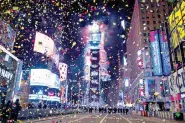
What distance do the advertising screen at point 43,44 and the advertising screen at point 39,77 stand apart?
7340 mm

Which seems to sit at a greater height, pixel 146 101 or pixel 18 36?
pixel 18 36

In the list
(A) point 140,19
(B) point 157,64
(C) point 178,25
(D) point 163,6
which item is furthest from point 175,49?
(D) point 163,6

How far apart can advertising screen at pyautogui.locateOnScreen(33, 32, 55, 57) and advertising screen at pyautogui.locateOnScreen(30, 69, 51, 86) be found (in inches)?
289

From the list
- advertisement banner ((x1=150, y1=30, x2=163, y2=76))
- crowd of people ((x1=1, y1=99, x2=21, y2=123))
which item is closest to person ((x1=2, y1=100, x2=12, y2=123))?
crowd of people ((x1=1, y1=99, x2=21, y2=123))

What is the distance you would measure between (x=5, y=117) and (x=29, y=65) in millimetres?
69863

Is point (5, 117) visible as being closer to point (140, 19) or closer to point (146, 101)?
point (146, 101)

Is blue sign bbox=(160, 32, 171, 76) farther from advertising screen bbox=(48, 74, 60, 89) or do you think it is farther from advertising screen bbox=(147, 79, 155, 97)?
advertising screen bbox=(48, 74, 60, 89)

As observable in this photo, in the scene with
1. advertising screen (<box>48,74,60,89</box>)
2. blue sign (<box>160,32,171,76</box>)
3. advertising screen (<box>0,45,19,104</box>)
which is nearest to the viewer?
advertising screen (<box>0,45,19,104</box>)

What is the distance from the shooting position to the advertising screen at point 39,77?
258ft

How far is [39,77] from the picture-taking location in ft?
261

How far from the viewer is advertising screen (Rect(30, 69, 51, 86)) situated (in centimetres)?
7850

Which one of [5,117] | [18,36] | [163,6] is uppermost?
[163,6]

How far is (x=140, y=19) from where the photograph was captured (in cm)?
7900

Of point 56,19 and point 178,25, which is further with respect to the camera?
point 56,19
